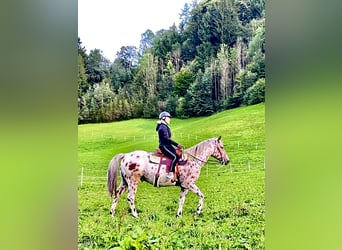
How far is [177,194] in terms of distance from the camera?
2.87m

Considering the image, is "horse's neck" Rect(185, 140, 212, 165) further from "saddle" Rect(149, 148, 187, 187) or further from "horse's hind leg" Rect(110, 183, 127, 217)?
"horse's hind leg" Rect(110, 183, 127, 217)

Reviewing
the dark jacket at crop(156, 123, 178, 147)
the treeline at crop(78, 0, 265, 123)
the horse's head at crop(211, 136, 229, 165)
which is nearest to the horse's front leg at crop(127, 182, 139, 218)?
the dark jacket at crop(156, 123, 178, 147)

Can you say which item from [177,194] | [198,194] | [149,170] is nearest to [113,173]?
[149,170]

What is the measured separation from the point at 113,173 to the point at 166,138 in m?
0.45

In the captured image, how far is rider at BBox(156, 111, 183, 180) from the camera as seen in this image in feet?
9.43

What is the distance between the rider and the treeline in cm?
6

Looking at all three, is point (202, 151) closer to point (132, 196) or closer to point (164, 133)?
point (164, 133)

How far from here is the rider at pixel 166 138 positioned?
9.43 ft

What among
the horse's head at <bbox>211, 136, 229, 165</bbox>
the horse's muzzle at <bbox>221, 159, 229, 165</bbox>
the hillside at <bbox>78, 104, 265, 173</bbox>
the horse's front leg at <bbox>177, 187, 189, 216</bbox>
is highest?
the hillside at <bbox>78, 104, 265, 173</bbox>
